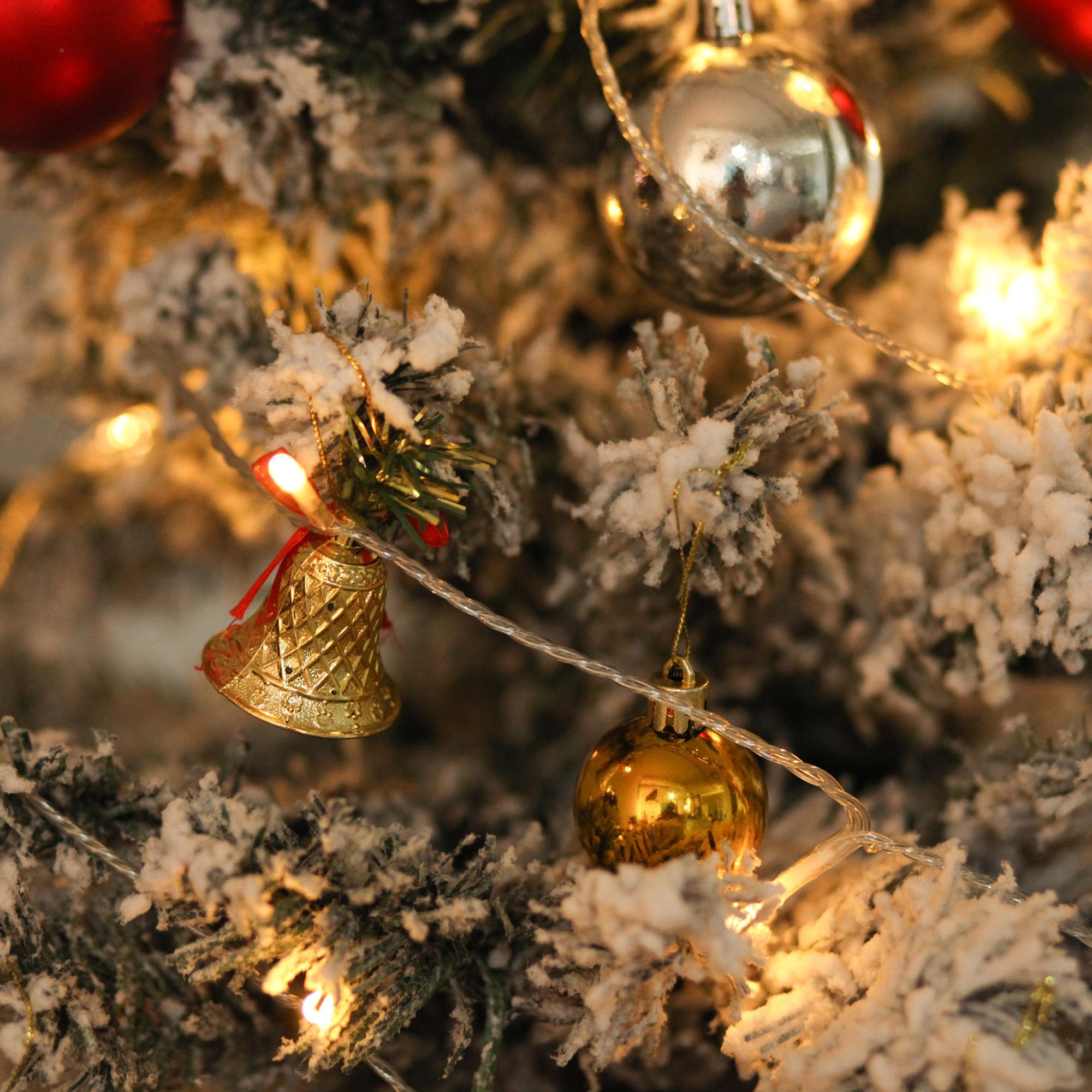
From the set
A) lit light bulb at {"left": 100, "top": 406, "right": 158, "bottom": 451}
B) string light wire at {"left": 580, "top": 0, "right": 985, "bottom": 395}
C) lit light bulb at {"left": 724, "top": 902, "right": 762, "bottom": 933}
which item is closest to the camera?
lit light bulb at {"left": 724, "top": 902, "right": 762, "bottom": 933}

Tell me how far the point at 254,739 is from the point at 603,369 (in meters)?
0.44

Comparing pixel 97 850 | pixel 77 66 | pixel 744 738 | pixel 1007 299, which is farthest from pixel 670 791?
pixel 77 66

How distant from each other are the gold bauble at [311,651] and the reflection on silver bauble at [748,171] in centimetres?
28

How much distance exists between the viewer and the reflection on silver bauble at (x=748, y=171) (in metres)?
0.57

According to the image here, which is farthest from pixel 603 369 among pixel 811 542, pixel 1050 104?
pixel 1050 104

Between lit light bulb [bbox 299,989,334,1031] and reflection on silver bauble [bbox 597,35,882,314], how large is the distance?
0.48 metres

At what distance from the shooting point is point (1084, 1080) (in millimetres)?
444

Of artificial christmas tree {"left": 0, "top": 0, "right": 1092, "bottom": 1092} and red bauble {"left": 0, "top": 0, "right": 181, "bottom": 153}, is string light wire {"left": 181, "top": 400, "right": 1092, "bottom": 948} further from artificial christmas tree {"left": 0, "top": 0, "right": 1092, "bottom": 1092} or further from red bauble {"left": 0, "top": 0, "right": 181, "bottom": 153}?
red bauble {"left": 0, "top": 0, "right": 181, "bottom": 153}

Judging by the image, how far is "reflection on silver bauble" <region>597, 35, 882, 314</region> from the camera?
0.57 meters

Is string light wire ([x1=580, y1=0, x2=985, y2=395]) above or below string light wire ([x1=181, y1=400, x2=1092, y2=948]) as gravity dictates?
above

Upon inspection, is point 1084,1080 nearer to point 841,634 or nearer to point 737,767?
point 737,767

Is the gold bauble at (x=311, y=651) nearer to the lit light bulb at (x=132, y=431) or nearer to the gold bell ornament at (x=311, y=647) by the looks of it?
the gold bell ornament at (x=311, y=647)

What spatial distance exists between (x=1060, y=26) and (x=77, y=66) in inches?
24.6

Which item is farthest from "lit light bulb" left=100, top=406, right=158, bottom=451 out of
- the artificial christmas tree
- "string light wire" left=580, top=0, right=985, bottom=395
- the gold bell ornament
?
"string light wire" left=580, top=0, right=985, bottom=395
